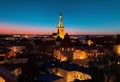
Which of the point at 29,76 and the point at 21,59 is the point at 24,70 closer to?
the point at 29,76

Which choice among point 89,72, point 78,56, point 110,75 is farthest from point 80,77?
point 78,56

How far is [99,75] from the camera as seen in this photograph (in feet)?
70.2

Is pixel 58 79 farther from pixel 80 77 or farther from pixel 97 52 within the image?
pixel 97 52

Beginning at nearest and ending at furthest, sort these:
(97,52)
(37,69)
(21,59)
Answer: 1. (37,69)
2. (21,59)
3. (97,52)

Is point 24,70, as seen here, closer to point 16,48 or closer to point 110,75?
point 110,75

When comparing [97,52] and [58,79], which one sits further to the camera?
[97,52]

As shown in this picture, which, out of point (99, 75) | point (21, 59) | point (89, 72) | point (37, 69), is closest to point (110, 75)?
point (99, 75)

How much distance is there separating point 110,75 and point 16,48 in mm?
39739

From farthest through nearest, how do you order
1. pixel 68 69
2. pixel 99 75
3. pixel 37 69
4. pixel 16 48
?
1. pixel 16 48
2. pixel 37 69
3. pixel 68 69
4. pixel 99 75

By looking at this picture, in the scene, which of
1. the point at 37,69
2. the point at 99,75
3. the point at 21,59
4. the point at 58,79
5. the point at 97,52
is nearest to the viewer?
the point at 58,79

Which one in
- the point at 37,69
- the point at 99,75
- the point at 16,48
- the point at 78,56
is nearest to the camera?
the point at 99,75

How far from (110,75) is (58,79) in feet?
15.3

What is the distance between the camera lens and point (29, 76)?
22141 mm

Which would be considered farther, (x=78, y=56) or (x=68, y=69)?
(x=78, y=56)
